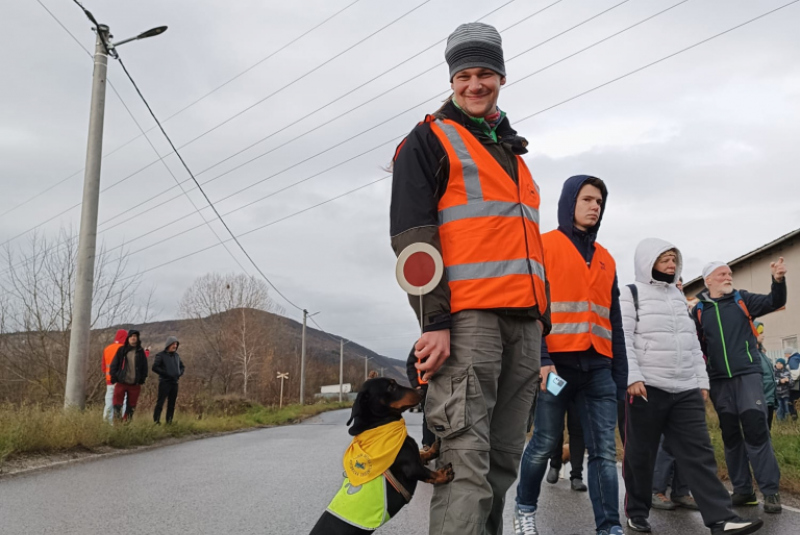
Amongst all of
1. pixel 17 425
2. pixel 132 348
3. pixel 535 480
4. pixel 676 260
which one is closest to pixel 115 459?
pixel 17 425

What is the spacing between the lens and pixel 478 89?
9.71 ft

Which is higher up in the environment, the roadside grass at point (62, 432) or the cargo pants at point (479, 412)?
the cargo pants at point (479, 412)

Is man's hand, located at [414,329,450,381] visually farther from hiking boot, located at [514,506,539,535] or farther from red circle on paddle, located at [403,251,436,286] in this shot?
hiking boot, located at [514,506,539,535]

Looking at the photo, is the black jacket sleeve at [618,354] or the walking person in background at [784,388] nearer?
the black jacket sleeve at [618,354]

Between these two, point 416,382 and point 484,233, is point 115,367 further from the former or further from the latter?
point 484,233

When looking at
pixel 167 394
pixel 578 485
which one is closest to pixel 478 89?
pixel 578 485

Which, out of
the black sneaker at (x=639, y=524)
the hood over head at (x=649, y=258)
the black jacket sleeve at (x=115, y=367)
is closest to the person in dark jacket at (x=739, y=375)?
the hood over head at (x=649, y=258)

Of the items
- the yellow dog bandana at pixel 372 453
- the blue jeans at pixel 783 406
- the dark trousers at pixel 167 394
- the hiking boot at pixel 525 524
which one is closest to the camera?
the yellow dog bandana at pixel 372 453

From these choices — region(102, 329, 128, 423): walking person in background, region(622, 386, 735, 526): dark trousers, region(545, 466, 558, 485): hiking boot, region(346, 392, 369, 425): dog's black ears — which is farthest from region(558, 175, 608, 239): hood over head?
region(102, 329, 128, 423): walking person in background

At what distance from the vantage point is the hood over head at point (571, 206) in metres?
4.69

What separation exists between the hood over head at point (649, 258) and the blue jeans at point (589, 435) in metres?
1.02

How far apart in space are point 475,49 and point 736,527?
3296 millimetres

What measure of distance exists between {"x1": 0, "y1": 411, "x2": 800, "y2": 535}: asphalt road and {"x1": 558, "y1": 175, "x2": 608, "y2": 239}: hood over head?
79.6 inches

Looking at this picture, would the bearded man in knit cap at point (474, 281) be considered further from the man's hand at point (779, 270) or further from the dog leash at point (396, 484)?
the man's hand at point (779, 270)
